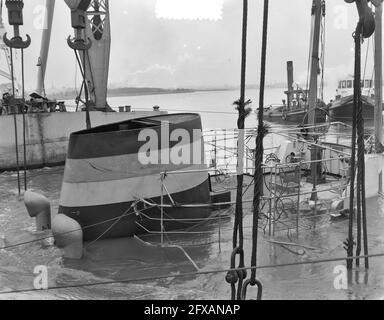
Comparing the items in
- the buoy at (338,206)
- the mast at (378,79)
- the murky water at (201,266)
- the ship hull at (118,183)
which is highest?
the mast at (378,79)

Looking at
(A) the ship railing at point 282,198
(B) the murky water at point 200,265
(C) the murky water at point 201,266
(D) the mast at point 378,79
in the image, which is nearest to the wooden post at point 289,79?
(D) the mast at point 378,79

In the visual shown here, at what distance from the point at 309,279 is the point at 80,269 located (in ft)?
13.9

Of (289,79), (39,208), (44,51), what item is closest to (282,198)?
(39,208)

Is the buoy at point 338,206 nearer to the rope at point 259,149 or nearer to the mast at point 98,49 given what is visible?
the rope at point 259,149

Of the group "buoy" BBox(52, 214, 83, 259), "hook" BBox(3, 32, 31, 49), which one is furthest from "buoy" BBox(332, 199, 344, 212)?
"hook" BBox(3, 32, 31, 49)

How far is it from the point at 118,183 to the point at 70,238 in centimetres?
148

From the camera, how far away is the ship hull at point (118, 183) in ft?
30.4

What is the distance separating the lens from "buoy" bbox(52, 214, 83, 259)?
8969 mm

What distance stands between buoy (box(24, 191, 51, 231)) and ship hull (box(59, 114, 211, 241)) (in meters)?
1.63

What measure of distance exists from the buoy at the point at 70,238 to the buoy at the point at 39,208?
7.22ft

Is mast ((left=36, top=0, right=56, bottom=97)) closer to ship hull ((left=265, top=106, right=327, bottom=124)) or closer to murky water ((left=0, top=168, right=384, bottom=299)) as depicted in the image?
murky water ((left=0, top=168, right=384, bottom=299))

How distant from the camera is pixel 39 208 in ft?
36.8

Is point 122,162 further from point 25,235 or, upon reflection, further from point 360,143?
point 360,143
